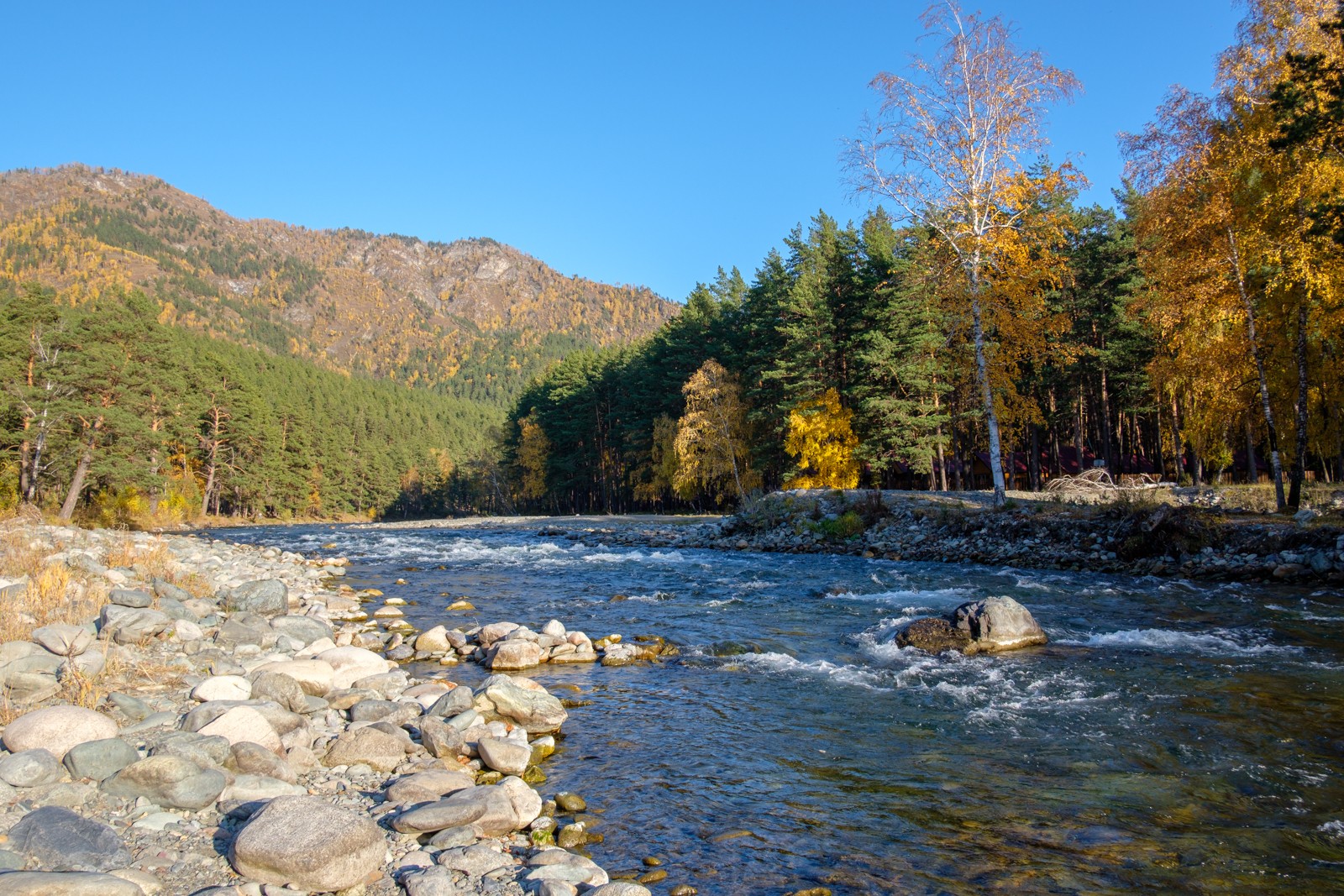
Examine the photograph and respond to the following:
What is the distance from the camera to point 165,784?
16.9ft

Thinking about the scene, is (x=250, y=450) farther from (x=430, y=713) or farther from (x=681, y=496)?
(x=430, y=713)

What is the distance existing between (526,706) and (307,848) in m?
3.59

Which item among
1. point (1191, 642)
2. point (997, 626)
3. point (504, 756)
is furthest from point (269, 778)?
point (1191, 642)

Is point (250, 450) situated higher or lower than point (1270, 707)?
higher

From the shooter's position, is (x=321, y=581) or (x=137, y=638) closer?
(x=137, y=638)

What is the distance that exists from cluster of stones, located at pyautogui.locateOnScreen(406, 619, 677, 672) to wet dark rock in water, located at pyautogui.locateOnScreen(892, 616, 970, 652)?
348 centimetres

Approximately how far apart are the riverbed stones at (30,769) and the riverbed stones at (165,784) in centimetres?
34

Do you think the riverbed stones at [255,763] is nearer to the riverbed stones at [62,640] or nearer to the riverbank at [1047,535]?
the riverbed stones at [62,640]

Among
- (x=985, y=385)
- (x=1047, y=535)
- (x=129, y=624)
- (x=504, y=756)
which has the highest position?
(x=985, y=385)

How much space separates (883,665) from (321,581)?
1522 centimetres

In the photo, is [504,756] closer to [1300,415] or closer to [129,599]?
[129,599]

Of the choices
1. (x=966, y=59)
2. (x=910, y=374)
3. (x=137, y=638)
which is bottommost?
(x=137, y=638)

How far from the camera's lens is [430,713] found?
302 inches

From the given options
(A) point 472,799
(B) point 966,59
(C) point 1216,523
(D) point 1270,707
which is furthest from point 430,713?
(B) point 966,59
